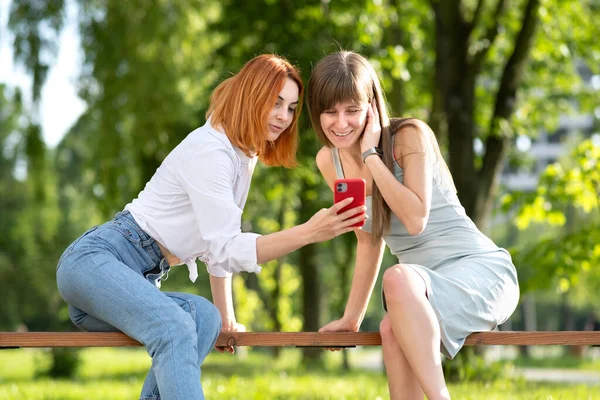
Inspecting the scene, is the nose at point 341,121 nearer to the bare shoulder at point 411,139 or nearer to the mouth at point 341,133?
the mouth at point 341,133

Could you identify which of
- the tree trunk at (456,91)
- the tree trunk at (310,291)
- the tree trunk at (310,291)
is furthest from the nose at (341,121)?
the tree trunk at (310,291)

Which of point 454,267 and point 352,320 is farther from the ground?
point 454,267

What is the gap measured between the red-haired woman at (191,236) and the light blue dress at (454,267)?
0.46m

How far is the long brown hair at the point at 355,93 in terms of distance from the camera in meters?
3.64

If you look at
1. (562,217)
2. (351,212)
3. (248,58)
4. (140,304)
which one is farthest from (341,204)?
(248,58)

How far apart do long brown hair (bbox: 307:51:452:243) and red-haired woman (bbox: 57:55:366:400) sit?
0.09m

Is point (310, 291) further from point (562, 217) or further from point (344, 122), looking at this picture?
point (344, 122)

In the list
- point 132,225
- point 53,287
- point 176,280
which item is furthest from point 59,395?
point 53,287

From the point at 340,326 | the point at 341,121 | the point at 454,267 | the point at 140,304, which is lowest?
the point at 340,326

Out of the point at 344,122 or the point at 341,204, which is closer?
the point at 341,204

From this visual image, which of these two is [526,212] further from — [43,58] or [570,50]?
[43,58]

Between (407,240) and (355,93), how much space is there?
668 millimetres

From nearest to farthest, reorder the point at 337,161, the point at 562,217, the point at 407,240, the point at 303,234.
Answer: the point at 303,234
the point at 407,240
the point at 337,161
the point at 562,217

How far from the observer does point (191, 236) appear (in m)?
3.50
